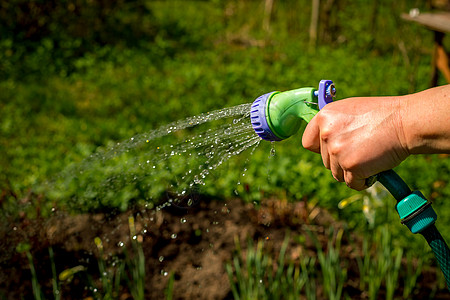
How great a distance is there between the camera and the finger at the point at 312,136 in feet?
3.91

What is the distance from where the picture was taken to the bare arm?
3.37 ft

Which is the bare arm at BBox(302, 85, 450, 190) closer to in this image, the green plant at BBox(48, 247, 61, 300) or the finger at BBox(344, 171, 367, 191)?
the finger at BBox(344, 171, 367, 191)

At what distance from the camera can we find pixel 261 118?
1299 mm

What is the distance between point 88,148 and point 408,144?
105 inches

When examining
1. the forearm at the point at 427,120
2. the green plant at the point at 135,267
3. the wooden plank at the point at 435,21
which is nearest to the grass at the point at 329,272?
the green plant at the point at 135,267

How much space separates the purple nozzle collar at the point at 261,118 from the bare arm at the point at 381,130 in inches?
7.0

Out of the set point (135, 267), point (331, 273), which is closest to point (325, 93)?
point (331, 273)

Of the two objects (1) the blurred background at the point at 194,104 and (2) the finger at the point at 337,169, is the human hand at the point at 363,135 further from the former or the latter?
(1) the blurred background at the point at 194,104

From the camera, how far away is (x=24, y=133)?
3.85m

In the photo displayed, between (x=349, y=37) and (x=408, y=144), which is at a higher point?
(x=408, y=144)

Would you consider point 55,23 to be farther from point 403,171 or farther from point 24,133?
point 403,171

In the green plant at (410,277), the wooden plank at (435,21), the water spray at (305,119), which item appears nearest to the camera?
the water spray at (305,119)

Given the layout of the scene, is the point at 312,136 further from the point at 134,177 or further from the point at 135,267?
the point at 134,177

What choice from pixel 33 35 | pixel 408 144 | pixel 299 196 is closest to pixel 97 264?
pixel 299 196
